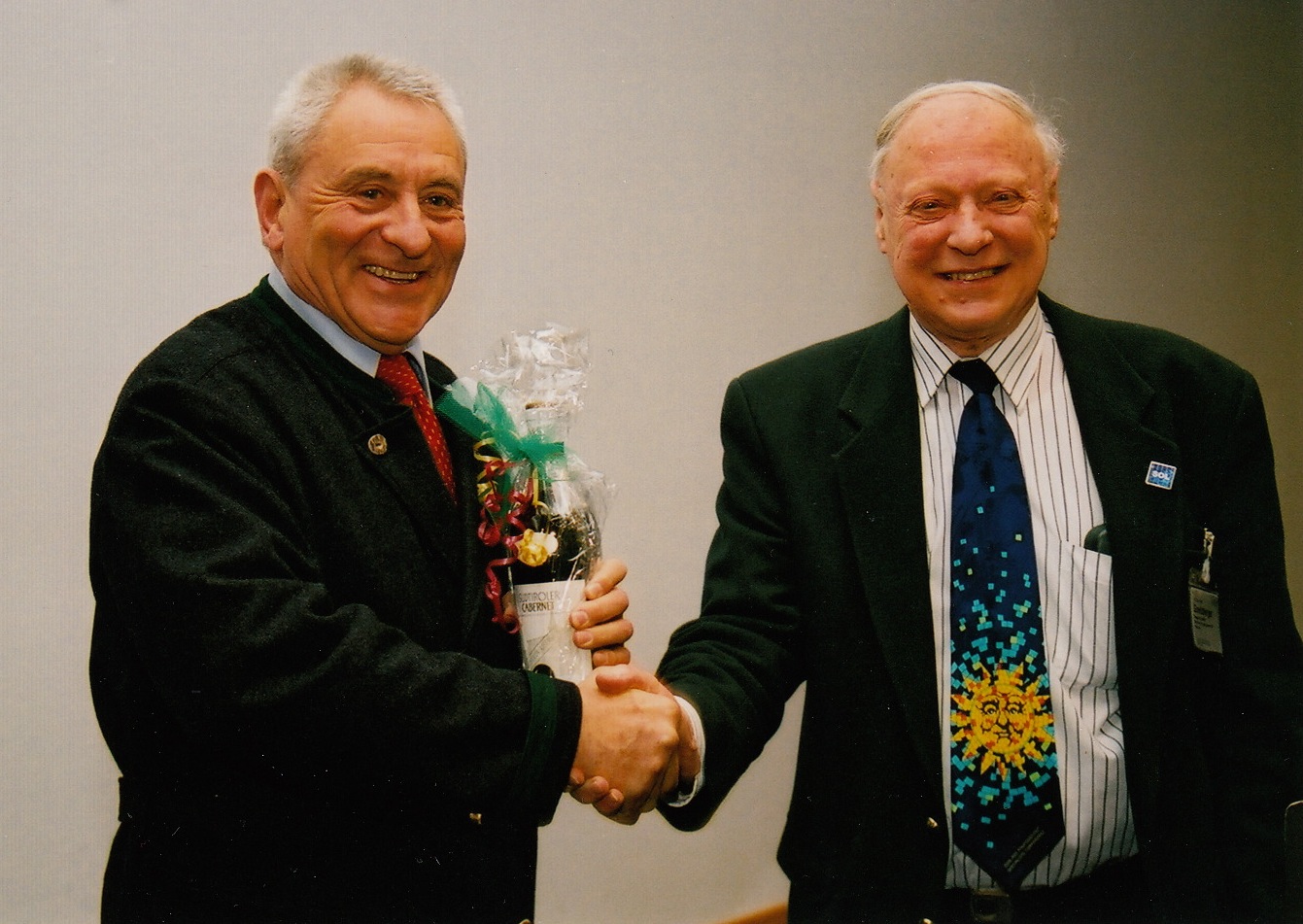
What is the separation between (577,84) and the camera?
2738 mm

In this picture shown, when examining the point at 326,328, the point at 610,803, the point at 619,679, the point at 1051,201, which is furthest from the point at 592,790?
the point at 1051,201

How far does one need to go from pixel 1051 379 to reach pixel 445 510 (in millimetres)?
1112

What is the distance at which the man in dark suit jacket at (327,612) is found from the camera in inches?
49.9

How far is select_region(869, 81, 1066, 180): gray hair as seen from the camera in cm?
177

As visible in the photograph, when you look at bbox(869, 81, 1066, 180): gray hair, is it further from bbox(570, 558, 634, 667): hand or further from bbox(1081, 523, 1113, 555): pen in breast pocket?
bbox(570, 558, 634, 667): hand

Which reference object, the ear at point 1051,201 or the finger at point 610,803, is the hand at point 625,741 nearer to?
the finger at point 610,803

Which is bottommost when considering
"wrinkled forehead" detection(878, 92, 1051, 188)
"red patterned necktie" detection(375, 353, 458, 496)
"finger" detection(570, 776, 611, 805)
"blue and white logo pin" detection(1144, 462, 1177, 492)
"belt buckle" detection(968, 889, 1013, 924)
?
"belt buckle" detection(968, 889, 1013, 924)

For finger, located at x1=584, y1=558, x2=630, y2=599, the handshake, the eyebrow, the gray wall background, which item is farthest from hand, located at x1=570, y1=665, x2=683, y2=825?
the gray wall background

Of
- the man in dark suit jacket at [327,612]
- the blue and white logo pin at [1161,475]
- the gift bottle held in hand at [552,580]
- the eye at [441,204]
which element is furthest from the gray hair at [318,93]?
the blue and white logo pin at [1161,475]

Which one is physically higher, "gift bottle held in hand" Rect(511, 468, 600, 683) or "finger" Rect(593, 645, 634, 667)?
"gift bottle held in hand" Rect(511, 468, 600, 683)

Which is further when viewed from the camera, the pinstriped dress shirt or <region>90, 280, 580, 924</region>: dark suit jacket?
the pinstriped dress shirt

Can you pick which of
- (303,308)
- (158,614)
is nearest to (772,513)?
(303,308)

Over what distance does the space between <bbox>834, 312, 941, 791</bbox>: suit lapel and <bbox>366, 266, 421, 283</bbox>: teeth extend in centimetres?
79

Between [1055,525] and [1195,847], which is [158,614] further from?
[1195,847]
